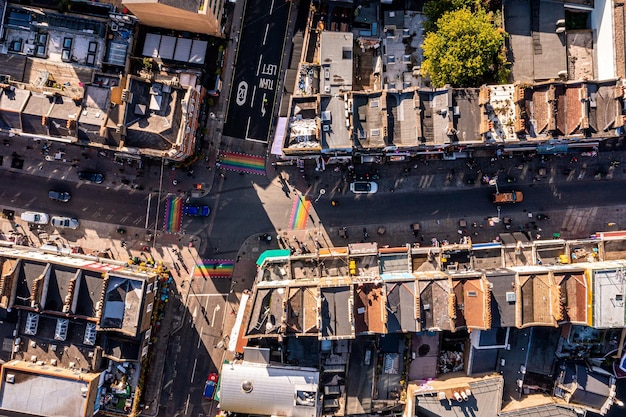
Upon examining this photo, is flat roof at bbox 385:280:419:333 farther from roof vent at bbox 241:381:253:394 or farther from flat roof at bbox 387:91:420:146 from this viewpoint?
roof vent at bbox 241:381:253:394

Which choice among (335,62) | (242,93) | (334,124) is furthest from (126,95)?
(335,62)

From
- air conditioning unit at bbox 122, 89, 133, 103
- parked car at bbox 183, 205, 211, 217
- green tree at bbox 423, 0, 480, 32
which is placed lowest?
parked car at bbox 183, 205, 211, 217

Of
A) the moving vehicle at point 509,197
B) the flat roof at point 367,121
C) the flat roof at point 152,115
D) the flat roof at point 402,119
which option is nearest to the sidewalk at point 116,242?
the flat roof at point 152,115

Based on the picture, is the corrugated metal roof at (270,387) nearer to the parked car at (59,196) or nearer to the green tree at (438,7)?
the parked car at (59,196)

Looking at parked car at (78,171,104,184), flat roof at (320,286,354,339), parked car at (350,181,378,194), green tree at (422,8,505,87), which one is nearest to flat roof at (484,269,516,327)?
flat roof at (320,286,354,339)

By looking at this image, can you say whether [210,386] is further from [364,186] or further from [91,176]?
[364,186]

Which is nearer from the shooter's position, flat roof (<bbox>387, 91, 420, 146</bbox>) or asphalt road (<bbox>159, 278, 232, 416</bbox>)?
flat roof (<bbox>387, 91, 420, 146</bbox>)

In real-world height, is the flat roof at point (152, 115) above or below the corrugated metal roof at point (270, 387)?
above
